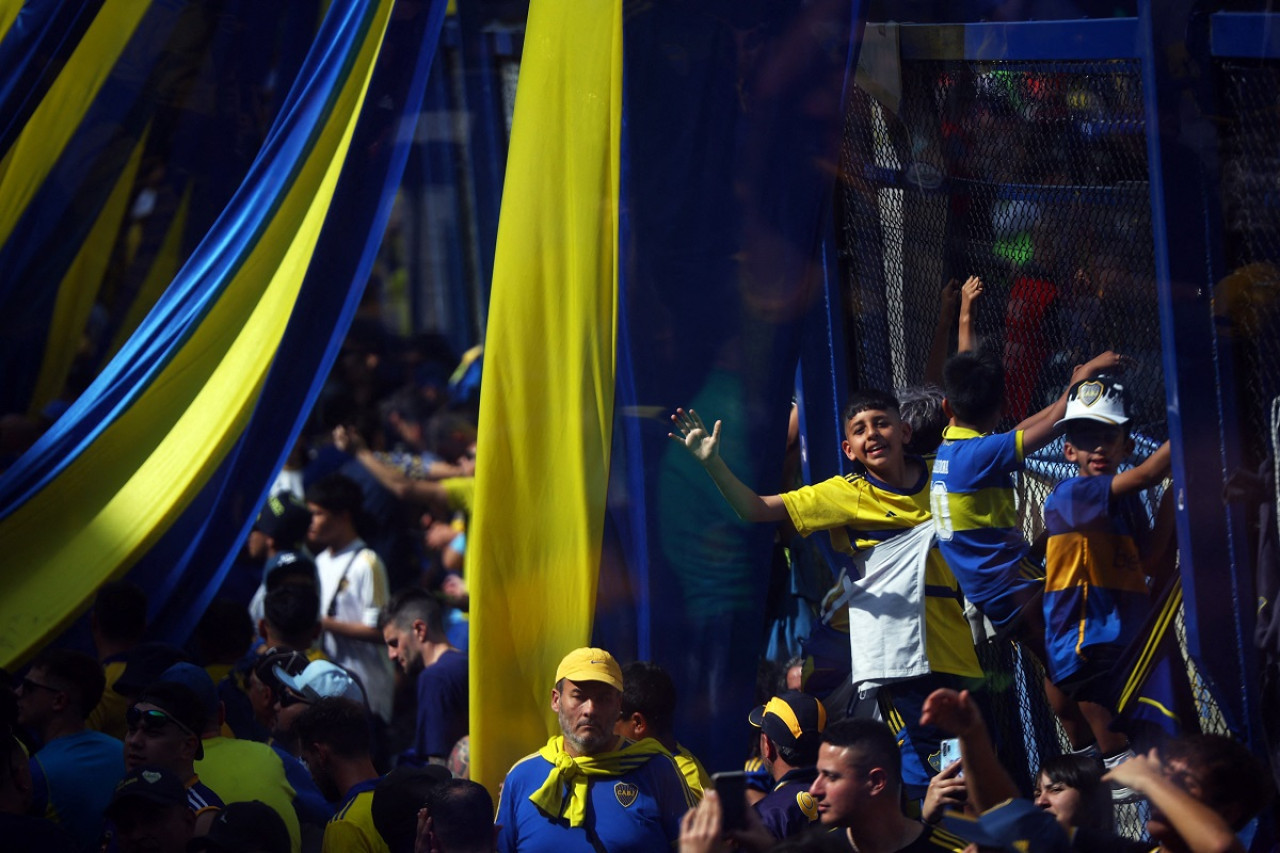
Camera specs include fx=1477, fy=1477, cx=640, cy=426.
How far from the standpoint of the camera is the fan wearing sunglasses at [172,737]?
3834 mm

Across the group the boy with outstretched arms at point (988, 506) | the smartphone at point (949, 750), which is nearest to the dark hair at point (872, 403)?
the boy with outstretched arms at point (988, 506)

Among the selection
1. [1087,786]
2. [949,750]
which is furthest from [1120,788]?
[1087,786]

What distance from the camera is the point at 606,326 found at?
407cm

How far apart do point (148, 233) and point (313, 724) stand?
3236 millimetres

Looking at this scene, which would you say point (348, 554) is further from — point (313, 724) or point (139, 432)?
point (313, 724)

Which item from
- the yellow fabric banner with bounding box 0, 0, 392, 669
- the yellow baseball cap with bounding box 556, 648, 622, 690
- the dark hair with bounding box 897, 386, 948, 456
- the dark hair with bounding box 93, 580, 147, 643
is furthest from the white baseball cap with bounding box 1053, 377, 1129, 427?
the dark hair with bounding box 93, 580, 147, 643

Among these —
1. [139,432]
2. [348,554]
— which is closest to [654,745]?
[139,432]

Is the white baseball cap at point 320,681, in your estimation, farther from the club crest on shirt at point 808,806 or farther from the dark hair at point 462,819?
the club crest on shirt at point 808,806

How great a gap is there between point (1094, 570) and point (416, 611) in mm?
2481

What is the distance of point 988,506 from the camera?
4.21 metres

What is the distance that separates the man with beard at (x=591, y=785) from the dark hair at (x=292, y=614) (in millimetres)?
1815

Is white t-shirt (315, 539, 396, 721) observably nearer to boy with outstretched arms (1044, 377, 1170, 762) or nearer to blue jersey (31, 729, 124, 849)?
blue jersey (31, 729, 124, 849)

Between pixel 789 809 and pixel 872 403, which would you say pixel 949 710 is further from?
pixel 872 403

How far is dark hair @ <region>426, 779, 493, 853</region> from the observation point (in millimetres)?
3369
